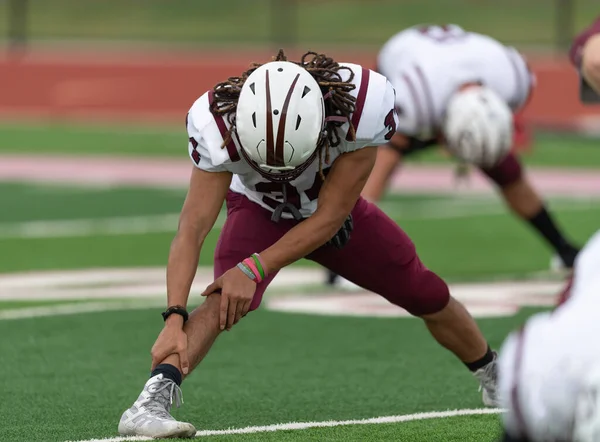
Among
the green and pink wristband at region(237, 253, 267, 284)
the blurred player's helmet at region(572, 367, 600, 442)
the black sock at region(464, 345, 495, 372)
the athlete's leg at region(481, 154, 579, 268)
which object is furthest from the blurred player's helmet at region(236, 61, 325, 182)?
the athlete's leg at region(481, 154, 579, 268)

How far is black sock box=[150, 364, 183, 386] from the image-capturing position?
5.23 meters

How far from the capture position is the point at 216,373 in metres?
6.68

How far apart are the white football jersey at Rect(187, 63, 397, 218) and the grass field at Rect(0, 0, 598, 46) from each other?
20540mm

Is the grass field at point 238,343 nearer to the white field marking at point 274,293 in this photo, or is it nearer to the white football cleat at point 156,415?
the white field marking at point 274,293

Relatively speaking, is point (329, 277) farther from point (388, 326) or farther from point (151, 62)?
point (151, 62)

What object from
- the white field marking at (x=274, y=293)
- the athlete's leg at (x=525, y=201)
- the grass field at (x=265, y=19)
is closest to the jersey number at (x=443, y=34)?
the athlete's leg at (x=525, y=201)

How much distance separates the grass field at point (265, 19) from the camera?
90.0 ft

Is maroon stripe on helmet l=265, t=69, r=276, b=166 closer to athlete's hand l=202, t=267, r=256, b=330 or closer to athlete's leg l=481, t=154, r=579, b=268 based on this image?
athlete's hand l=202, t=267, r=256, b=330

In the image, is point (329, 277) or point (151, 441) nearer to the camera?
point (151, 441)

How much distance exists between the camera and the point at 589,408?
3.11 m

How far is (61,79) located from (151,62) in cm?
125

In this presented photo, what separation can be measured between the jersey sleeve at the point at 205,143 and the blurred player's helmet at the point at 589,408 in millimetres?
2418

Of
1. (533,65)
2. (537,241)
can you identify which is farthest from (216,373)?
(533,65)

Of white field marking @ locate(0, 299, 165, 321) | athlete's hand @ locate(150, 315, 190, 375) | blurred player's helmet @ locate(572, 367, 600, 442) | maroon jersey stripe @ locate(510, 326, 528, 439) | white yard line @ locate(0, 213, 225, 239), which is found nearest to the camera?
blurred player's helmet @ locate(572, 367, 600, 442)
